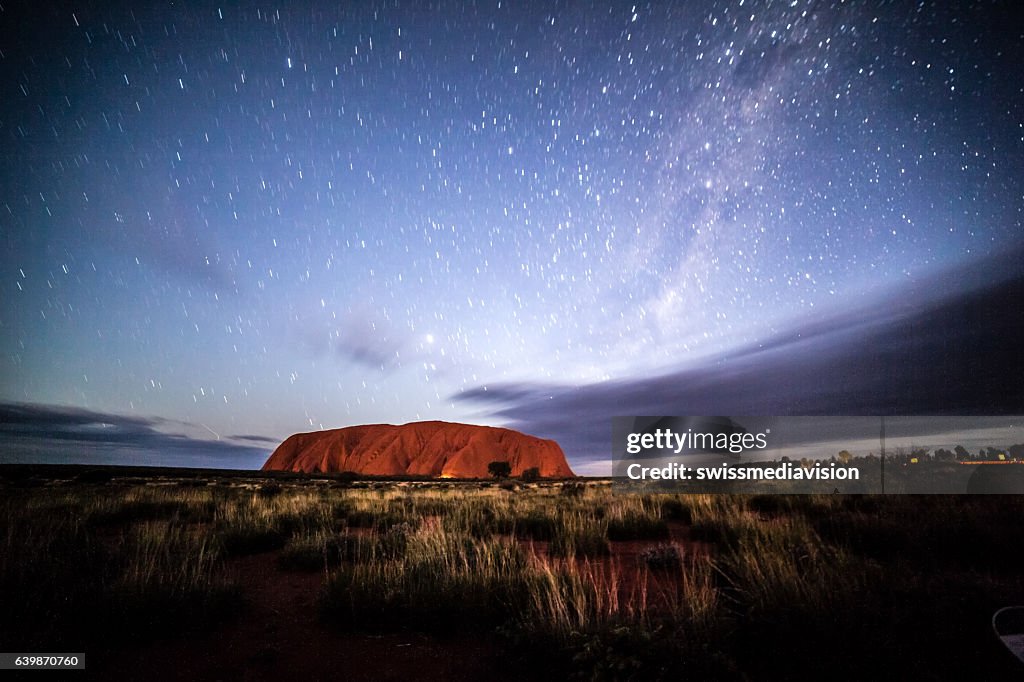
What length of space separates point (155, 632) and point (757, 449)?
16.5 m

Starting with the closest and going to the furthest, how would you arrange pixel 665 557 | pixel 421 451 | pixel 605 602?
pixel 605 602
pixel 665 557
pixel 421 451

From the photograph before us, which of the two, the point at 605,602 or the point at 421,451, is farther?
the point at 421,451

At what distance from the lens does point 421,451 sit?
111750mm

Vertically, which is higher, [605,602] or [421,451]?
[605,602]

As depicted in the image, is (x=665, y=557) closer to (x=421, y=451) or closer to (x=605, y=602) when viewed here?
(x=605, y=602)

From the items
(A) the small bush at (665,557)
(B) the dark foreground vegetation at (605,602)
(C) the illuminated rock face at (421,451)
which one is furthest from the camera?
(C) the illuminated rock face at (421,451)

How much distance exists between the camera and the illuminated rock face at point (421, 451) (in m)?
106

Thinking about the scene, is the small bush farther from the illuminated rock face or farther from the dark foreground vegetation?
the illuminated rock face

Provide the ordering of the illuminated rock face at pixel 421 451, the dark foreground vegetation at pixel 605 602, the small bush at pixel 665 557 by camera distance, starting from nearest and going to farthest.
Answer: the dark foreground vegetation at pixel 605 602, the small bush at pixel 665 557, the illuminated rock face at pixel 421 451

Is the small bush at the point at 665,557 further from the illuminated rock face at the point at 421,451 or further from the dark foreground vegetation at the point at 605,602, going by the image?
the illuminated rock face at the point at 421,451

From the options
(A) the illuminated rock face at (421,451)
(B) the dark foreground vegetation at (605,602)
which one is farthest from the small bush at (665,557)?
(A) the illuminated rock face at (421,451)

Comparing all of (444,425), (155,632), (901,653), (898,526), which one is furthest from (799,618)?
(444,425)

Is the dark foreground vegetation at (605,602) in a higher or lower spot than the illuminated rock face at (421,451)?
higher

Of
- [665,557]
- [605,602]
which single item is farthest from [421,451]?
[605,602]
